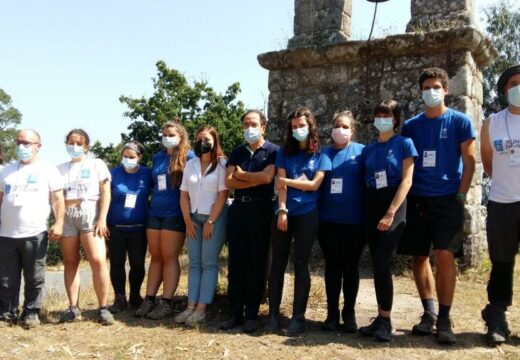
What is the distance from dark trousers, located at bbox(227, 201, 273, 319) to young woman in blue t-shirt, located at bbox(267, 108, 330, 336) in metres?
0.16

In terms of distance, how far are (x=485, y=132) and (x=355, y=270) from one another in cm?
147

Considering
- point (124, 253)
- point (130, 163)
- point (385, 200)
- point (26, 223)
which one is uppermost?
point (130, 163)

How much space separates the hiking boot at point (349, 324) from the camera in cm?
404

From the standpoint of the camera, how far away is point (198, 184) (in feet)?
14.6

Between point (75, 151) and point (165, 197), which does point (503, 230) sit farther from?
point (75, 151)

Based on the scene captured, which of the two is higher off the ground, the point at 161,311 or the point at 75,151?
the point at 75,151

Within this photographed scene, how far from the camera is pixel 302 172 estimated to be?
404 cm

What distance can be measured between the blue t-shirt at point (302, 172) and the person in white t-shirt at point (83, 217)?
1680 mm

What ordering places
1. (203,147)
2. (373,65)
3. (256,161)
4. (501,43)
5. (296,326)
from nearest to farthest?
(296,326), (256,161), (203,147), (373,65), (501,43)

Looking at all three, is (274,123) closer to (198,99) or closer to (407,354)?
(407,354)

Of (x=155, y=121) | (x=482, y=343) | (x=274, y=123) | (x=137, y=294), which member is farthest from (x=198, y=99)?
(x=482, y=343)

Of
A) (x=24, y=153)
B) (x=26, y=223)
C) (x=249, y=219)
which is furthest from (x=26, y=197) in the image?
(x=249, y=219)

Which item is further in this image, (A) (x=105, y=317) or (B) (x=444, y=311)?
(A) (x=105, y=317)

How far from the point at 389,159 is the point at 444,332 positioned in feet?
4.38
